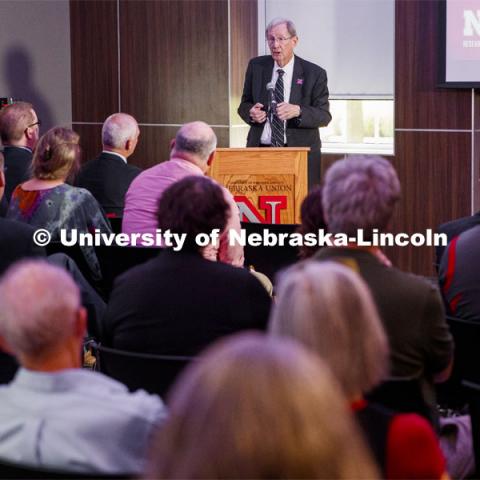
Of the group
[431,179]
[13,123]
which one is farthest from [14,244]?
[431,179]

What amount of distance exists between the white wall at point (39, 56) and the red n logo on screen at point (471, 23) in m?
3.83

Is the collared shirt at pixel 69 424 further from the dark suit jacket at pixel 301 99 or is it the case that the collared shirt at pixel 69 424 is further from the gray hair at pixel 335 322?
the dark suit jacket at pixel 301 99

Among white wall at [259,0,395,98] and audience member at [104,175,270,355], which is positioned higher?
white wall at [259,0,395,98]

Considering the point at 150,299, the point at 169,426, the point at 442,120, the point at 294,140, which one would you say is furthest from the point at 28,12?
the point at 169,426

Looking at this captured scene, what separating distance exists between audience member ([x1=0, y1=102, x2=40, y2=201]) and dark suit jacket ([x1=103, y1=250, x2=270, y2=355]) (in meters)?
2.96

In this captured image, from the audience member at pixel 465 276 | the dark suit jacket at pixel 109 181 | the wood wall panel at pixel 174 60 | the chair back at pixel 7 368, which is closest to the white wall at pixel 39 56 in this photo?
the wood wall panel at pixel 174 60

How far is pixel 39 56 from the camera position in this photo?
9.47 meters

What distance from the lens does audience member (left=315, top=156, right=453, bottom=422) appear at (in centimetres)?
286

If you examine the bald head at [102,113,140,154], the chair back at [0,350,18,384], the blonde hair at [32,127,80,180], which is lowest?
the chair back at [0,350,18,384]

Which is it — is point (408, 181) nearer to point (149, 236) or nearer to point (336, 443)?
point (149, 236)

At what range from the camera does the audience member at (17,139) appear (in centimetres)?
601

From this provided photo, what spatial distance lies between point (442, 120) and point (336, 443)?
7.10 metres

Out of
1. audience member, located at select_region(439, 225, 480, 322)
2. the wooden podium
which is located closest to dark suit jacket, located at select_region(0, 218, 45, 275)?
audience member, located at select_region(439, 225, 480, 322)

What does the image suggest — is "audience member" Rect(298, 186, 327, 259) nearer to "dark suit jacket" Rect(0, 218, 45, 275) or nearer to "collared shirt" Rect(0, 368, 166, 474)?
"dark suit jacket" Rect(0, 218, 45, 275)
